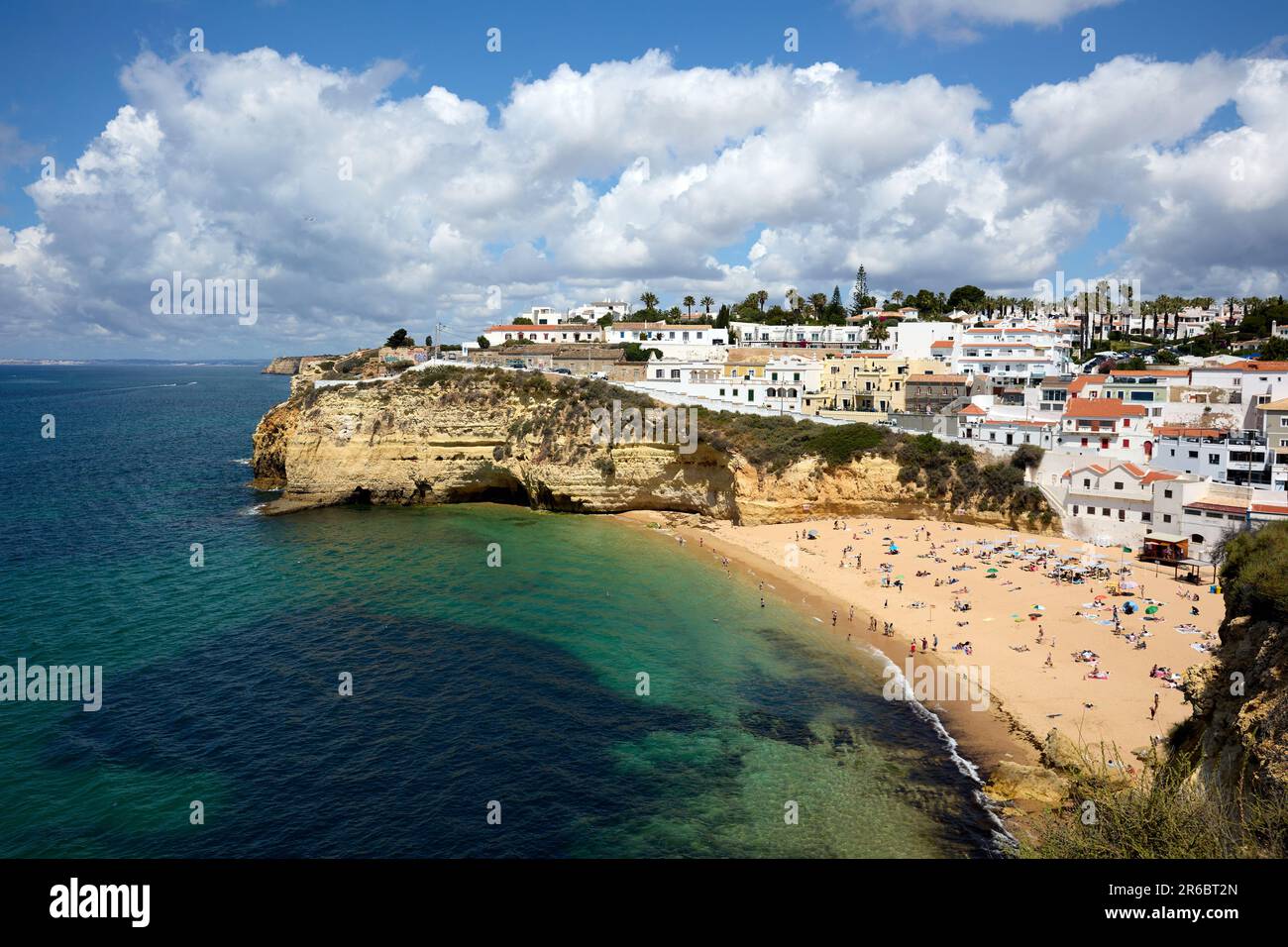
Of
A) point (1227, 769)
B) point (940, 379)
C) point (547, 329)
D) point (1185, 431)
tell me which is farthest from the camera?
point (547, 329)

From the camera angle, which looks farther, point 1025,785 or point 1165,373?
point 1165,373

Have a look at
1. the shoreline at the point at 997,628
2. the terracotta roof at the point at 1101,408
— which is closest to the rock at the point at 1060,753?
the shoreline at the point at 997,628

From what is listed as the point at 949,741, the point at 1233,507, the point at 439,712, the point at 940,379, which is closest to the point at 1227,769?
the point at 949,741

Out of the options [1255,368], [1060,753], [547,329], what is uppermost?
[547,329]

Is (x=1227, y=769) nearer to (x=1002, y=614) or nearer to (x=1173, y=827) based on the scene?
(x=1173, y=827)

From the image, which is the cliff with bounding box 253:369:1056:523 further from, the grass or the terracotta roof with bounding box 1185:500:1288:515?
the grass
